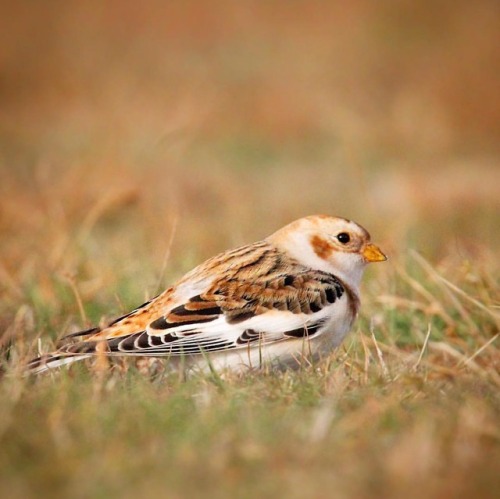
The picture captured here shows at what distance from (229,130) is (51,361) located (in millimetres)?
9198

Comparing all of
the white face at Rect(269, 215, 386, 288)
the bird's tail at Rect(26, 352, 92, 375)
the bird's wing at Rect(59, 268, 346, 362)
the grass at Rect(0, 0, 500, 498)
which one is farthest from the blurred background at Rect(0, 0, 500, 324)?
the bird's tail at Rect(26, 352, 92, 375)

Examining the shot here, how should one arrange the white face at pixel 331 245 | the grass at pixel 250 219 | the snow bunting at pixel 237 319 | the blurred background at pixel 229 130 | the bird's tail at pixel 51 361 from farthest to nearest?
the blurred background at pixel 229 130
the white face at pixel 331 245
the snow bunting at pixel 237 319
the bird's tail at pixel 51 361
the grass at pixel 250 219

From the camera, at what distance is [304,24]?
17.9 metres

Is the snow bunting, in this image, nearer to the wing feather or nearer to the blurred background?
the wing feather

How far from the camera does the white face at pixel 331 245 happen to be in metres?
4.75

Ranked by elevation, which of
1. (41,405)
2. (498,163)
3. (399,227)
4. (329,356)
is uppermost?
(41,405)

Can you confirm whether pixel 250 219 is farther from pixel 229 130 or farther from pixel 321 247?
pixel 229 130

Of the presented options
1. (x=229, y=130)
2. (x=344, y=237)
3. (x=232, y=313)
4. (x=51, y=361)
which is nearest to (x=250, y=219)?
(x=344, y=237)

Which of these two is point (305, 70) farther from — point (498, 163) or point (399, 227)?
point (399, 227)

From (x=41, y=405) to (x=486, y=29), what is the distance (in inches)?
534

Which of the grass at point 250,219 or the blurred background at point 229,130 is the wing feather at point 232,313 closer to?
the grass at point 250,219

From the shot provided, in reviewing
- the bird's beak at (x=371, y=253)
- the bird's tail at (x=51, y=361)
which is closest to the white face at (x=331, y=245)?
the bird's beak at (x=371, y=253)

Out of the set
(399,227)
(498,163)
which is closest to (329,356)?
(399,227)

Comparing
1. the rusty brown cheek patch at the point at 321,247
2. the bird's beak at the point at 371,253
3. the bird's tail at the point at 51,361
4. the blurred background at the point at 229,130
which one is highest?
the bird's tail at the point at 51,361
